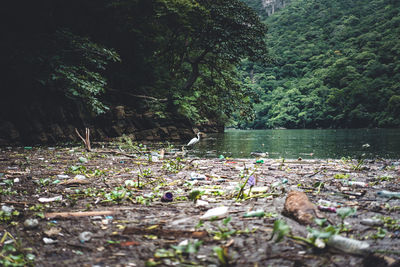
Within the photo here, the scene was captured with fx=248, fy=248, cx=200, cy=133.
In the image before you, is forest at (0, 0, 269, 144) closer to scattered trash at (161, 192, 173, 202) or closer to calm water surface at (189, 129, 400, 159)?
calm water surface at (189, 129, 400, 159)

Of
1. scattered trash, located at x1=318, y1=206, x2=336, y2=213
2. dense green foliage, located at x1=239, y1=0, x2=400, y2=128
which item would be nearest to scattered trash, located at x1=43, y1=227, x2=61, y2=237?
scattered trash, located at x1=318, y1=206, x2=336, y2=213

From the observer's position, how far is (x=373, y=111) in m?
42.5

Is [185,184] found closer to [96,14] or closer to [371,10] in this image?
[96,14]

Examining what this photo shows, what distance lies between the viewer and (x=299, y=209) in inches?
77.2

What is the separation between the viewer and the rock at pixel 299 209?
1859mm

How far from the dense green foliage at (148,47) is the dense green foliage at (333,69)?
12.1m

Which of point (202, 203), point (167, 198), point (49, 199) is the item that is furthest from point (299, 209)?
point (49, 199)

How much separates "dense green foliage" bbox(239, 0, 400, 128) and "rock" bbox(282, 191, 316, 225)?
84.8 feet

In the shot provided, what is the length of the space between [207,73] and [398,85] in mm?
39170

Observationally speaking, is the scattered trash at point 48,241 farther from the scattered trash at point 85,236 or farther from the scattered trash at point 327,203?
the scattered trash at point 327,203

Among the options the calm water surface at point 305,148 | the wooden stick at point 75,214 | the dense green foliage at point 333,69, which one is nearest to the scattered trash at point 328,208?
the wooden stick at point 75,214

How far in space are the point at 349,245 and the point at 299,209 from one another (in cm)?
56

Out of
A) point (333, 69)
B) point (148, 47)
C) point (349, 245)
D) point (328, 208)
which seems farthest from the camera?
point (333, 69)

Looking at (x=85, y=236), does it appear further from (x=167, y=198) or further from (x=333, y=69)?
(x=333, y=69)
